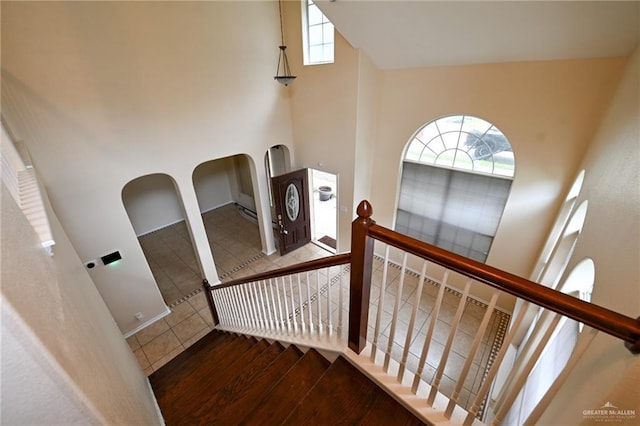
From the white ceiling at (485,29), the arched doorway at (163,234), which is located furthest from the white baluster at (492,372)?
the arched doorway at (163,234)

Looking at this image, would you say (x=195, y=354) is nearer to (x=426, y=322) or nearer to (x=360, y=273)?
(x=360, y=273)

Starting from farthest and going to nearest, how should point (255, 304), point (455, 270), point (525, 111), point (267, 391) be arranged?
point (525, 111)
point (255, 304)
point (267, 391)
point (455, 270)

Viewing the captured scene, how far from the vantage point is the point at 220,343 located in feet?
11.8

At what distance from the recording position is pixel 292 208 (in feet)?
18.7

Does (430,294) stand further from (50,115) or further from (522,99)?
(50,115)

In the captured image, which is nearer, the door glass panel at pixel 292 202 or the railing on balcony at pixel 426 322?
the railing on balcony at pixel 426 322

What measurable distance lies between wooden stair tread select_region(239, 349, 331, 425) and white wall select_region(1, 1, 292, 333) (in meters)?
3.36

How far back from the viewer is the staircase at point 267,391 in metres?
1.45

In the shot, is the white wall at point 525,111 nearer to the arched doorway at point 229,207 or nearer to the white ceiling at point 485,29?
the white ceiling at point 485,29

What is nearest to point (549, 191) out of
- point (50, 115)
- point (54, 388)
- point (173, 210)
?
point (54, 388)

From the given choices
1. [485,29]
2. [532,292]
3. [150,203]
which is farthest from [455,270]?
[150,203]

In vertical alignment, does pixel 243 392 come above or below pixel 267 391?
below

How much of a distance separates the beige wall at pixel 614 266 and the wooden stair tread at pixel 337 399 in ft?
2.89

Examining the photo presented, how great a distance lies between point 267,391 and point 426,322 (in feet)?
9.85
